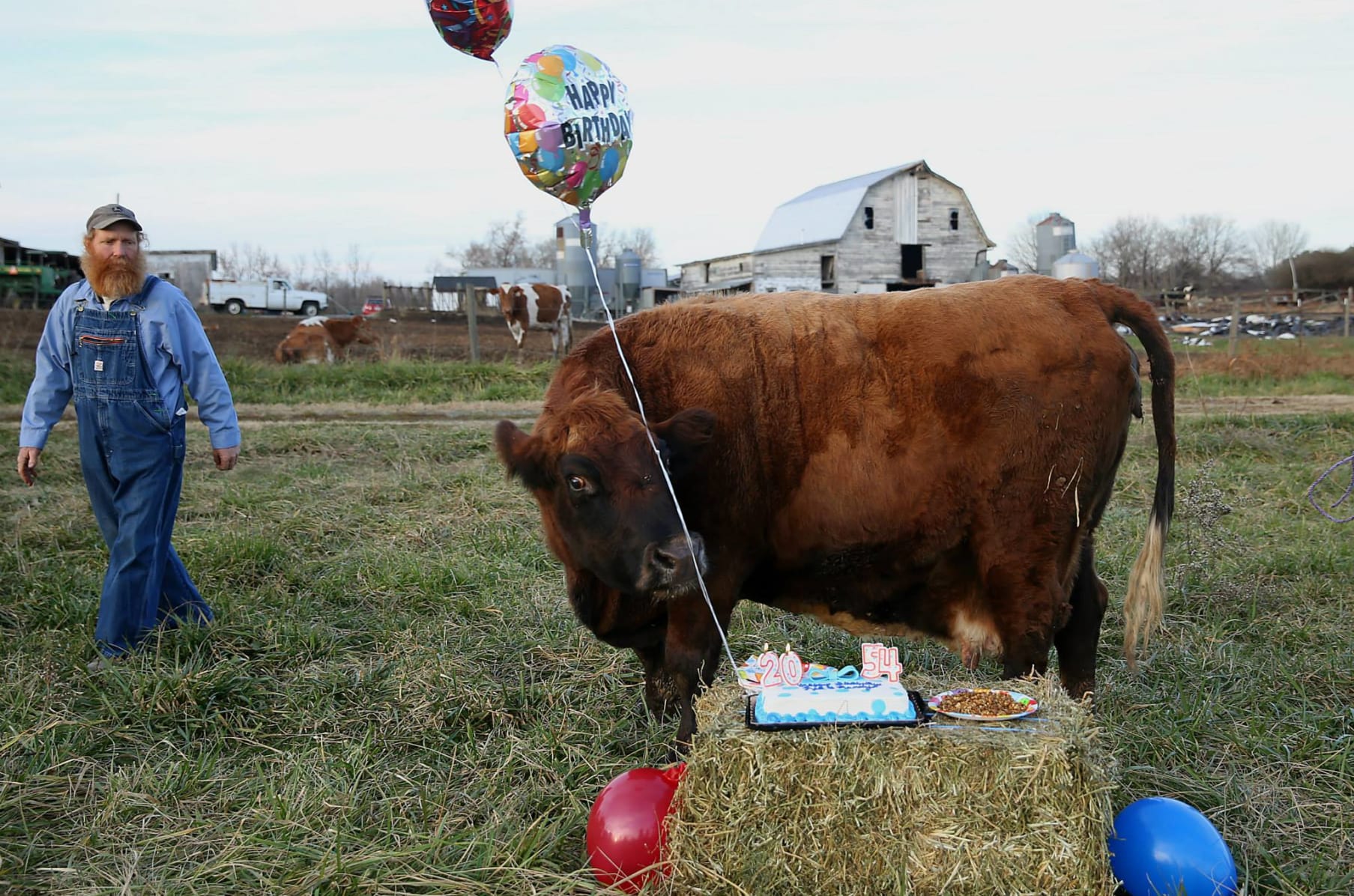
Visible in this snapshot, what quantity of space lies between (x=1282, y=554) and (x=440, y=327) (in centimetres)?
2276

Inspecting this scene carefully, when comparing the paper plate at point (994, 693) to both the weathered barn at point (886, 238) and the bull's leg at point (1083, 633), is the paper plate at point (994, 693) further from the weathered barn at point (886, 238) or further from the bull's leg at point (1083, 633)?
the weathered barn at point (886, 238)

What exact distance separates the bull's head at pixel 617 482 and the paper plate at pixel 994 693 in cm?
101

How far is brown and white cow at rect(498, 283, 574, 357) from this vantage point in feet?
76.6

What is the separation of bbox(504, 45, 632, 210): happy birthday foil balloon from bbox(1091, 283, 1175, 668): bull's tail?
99.5 inches

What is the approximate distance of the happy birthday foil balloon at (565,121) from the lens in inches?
195

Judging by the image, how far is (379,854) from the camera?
10.2 feet

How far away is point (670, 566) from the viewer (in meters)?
3.69

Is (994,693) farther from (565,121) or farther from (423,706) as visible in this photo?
(565,121)

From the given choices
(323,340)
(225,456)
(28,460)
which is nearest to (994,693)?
(225,456)

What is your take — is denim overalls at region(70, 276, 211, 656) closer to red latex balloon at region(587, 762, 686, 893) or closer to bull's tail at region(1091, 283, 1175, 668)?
red latex balloon at region(587, 762, 686, 893)

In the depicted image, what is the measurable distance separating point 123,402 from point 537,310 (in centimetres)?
1924

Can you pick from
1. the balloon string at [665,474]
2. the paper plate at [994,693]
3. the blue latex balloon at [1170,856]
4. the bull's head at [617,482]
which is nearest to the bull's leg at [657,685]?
the balloon string at [665,474]

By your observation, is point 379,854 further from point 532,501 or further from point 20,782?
point 532,501

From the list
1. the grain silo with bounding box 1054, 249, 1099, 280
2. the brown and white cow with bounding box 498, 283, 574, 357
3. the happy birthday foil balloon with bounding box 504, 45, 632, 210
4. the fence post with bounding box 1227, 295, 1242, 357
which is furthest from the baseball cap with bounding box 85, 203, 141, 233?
the fence post with bounding box 1227, 295, 1242, 357
